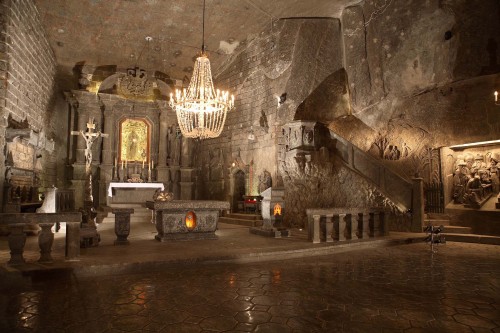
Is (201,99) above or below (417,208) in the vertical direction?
above

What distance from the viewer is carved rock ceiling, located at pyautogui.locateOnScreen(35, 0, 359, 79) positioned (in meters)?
12.0

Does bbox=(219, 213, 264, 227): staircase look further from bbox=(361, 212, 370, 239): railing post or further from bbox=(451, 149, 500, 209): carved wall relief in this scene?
bbox=(451, 149, 500, 209): carved wall relief

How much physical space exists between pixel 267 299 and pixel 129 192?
1078 cm

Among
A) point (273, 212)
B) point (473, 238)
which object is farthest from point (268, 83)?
point (473, 238)

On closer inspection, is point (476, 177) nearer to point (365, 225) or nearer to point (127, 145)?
point (365, 225)

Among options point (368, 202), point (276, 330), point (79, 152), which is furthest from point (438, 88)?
point (79, 152)

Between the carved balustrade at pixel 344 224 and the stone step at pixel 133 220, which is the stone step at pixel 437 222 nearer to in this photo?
the carved balustrade at pixel 344 224

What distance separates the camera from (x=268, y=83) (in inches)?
528

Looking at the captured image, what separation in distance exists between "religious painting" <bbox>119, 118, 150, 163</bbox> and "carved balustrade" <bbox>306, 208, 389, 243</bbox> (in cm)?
1050

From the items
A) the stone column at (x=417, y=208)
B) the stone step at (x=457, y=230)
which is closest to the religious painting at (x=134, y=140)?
the stone column at (x=417, y=208)

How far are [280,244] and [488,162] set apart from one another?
636 centimetres

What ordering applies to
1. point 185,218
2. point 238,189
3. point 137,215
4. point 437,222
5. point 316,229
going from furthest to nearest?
1. point 238,189
2. point 137,215
3. point 437,222
4. point 185,218
5. point 316,229

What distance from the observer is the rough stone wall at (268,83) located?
41.2 feet

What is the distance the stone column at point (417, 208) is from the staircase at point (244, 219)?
4422mm
